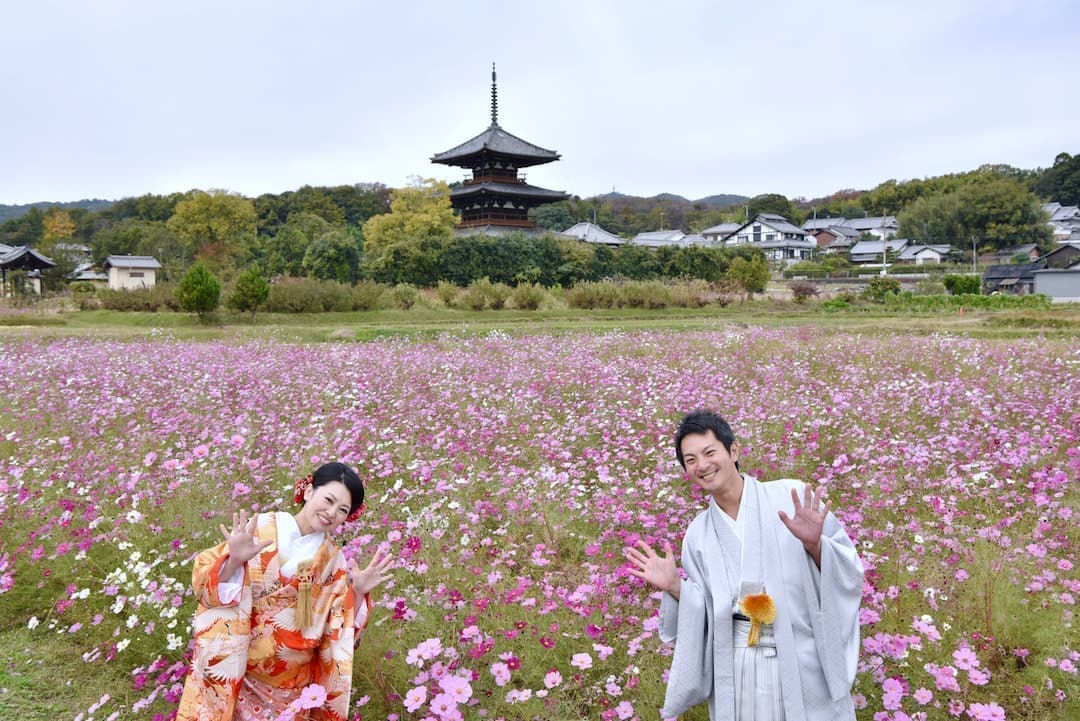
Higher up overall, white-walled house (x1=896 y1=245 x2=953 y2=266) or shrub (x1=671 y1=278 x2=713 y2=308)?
white-walled house (x1=896 y1=245 x2=953 y2=266)

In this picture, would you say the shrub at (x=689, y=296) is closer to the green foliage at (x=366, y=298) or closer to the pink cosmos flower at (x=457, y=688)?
the green foliage at (x=366, y=298)

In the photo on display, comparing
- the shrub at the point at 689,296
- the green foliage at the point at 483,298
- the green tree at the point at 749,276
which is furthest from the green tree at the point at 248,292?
the green tree at the point at 749,276

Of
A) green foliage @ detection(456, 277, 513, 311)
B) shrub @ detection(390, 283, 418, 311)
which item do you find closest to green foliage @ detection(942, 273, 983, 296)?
green foliage @ detection(456, 277, 513, 311)

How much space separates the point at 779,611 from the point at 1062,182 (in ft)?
297

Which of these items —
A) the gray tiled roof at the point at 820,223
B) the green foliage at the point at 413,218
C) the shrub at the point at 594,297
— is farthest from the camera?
the gray tiled roof at the point at 820,223

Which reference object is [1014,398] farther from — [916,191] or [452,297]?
[916,191]

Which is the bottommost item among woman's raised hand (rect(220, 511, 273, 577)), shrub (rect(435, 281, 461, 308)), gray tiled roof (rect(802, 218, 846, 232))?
woman's raised hand (rect(220, 511, 273, 577))

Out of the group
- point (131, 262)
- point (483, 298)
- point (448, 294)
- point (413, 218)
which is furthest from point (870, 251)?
point (131, 262)

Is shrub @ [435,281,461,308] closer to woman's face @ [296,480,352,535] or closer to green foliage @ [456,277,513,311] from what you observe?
green foliage @ [456,277,513,311]

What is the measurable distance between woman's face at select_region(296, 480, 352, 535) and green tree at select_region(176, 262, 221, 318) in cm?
1968

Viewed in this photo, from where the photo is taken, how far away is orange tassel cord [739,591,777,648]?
1982 millimetres

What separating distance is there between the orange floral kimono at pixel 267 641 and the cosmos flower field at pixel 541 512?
0.96ft

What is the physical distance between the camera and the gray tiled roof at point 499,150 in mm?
37375

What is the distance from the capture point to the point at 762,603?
1.99 m
